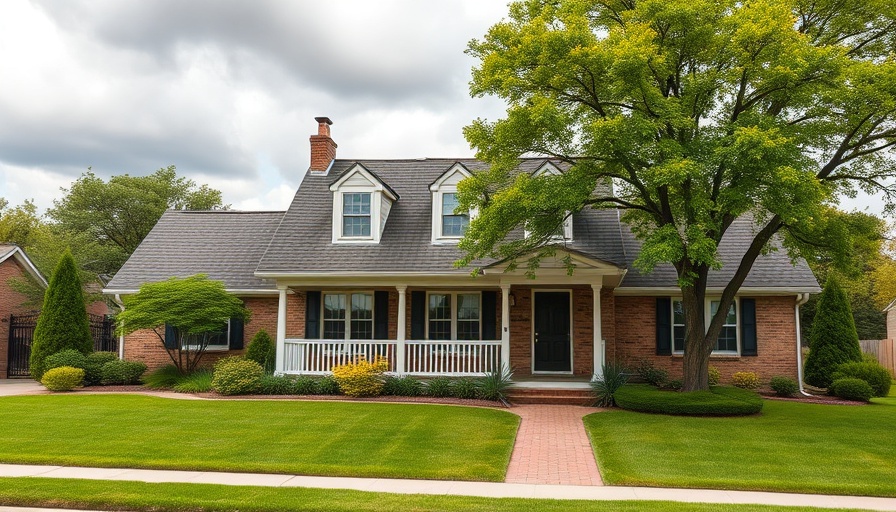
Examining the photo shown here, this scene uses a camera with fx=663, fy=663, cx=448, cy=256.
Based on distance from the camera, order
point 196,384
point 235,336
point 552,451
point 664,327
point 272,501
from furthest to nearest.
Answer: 1. point 235,336
2. point 664,327
3. point 196,384
4. point 552,451
5. point 272,501

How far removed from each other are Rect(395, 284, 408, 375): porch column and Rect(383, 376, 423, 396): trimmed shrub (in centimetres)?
60

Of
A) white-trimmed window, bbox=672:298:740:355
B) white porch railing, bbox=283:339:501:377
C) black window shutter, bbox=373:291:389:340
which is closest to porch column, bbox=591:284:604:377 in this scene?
white porch railing, bbox=283:339:501:377

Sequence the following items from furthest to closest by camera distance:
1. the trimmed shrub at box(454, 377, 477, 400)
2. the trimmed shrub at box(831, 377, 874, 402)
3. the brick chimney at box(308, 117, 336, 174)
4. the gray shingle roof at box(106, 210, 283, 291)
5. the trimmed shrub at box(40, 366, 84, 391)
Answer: the brick chimney at box(308, 117, 336, 174), the gray shingle roof at box(106, 210, 283, 291), the trimmed shrub at box(40, 366, 84, 391), the trimmed shrub at box(831, 377, 874, 402), the trimmed shrub at box(454, 377, 477, 400)

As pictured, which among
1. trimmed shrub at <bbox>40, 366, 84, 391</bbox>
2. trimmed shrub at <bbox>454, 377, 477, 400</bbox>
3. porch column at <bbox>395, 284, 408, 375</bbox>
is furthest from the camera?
trimmed shrub at <bbox>40, 366, 84, 391</bbox>

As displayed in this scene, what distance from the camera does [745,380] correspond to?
711 inches

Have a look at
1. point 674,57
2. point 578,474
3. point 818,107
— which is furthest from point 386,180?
point 578,474

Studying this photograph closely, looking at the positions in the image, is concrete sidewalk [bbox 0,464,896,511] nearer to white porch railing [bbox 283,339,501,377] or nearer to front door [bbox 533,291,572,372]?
white porch railing [bbox 283,339,501,377]

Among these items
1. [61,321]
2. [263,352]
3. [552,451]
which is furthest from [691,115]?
[61,321]

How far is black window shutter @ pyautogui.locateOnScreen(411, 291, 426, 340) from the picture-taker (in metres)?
18.9

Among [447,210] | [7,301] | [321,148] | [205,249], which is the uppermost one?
[321,148]

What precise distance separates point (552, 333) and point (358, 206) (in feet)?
22.0

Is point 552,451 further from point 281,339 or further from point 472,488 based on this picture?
point 281,339

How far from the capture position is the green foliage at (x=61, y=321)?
19250mm

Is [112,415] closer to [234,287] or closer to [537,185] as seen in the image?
[234,287]
